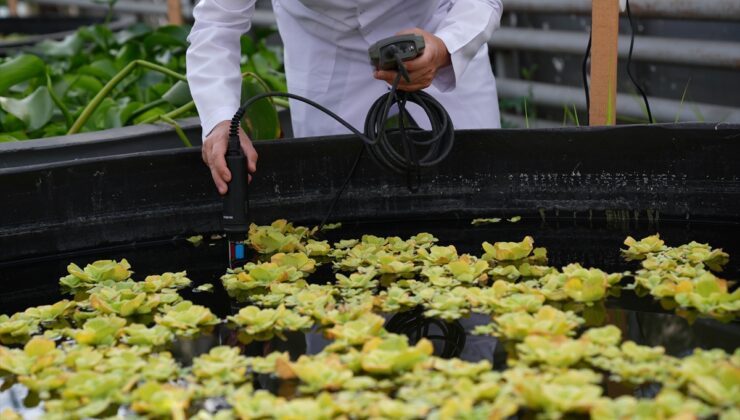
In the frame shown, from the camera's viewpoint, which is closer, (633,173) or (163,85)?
(633,173)

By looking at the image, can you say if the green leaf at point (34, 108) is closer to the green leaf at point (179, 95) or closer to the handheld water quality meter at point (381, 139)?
the green leaf at point (179, 95)

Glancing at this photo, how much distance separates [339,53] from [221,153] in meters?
0.54

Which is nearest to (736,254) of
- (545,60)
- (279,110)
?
(279,110)

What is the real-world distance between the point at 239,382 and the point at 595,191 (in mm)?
846

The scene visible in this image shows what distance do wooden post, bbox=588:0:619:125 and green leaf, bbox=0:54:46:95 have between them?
130cm

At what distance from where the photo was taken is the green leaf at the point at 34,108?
2.48 metres

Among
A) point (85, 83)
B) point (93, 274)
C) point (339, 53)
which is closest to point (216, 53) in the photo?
point (339, 53)

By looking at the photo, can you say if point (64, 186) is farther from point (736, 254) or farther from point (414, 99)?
point (736, 254)

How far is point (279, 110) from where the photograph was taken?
268 centimetres

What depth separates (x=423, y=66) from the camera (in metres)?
1.79

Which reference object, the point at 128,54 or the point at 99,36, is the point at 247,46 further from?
the point at 99,36

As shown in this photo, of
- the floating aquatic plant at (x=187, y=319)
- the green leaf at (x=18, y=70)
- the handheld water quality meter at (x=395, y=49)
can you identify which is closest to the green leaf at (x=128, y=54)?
the green leaf at (x=18, y=70)

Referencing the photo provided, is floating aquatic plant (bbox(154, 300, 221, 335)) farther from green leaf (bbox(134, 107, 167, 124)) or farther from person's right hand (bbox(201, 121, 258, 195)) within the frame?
green leaf (bbox(134, 107, 167, 124))

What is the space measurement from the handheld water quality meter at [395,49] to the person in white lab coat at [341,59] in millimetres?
27
